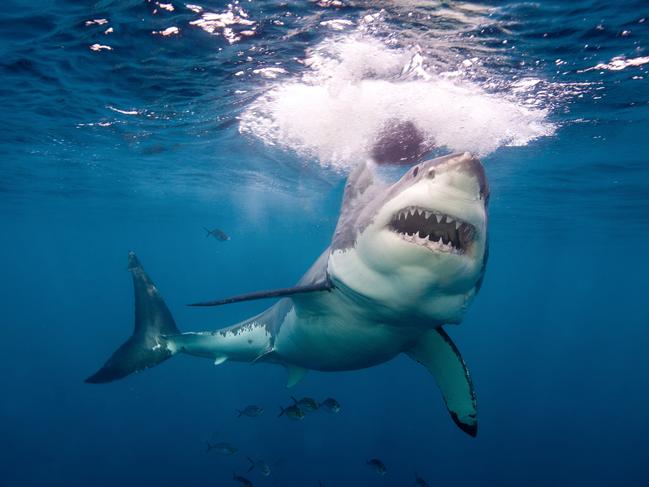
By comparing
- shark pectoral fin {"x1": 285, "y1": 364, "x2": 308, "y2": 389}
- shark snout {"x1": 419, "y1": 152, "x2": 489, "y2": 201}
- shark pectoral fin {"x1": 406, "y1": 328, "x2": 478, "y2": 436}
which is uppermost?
shark snout {"x1": 419, "y1": 152, "x2": 489, "y2": 201}

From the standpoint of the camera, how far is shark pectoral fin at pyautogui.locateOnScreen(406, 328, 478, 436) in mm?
4895

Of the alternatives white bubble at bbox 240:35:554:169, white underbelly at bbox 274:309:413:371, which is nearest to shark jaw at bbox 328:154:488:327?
white underbelly at bbox 274:309:413:371

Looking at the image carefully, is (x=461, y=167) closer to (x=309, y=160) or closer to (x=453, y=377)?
(x=453, y=377)

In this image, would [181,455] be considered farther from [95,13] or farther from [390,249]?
[390,249]

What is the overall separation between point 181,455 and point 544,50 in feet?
69.5

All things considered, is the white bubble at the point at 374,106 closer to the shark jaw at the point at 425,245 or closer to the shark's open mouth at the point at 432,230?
the shark jaw at the point at 425,245

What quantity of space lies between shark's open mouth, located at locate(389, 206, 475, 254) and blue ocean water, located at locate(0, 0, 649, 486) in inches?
241

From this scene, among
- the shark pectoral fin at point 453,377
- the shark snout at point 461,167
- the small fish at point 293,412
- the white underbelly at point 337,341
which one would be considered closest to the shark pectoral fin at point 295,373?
the white underbelly at point 337,341

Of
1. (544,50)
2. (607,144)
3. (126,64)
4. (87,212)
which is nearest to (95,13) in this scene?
(126,64)

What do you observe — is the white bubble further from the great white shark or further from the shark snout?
the shark snout

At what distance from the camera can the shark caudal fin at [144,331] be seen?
24.1 ft

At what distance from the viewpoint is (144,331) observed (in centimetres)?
773

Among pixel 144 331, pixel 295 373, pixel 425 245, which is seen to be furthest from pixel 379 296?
pixel 144 331

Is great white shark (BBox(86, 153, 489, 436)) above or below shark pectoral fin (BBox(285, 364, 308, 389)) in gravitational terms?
above
